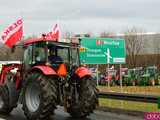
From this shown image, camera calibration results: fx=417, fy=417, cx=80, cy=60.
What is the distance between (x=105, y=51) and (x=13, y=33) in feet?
26.6

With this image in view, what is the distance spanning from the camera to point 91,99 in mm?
12070

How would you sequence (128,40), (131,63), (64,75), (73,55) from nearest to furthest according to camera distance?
(64,75)
(73,55)
(131,63)
(128,40)

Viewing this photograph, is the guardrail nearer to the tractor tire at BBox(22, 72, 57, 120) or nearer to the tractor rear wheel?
the tractor tire at BBox(22, 72, 57, 120)

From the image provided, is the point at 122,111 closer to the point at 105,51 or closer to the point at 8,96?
the point at 8,96

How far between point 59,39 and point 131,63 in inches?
1771

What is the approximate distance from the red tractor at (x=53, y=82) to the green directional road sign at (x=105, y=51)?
47.0 ft

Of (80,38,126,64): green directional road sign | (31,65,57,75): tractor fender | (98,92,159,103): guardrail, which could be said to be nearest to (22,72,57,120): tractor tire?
(31,65,57,75): tractor fender

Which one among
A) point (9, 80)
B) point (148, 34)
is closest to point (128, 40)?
point (148, 34)

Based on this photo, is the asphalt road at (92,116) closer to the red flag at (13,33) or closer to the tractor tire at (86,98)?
the tractor tire at (86,98)

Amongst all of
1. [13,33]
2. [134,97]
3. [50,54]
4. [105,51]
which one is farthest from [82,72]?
[105,51]

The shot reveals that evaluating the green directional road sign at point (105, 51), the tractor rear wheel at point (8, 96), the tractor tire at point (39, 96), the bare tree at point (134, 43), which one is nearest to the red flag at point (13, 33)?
the green directional road sign at point (105, 51)

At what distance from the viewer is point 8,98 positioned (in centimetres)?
1338

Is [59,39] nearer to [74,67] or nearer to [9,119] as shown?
→ [74,67]

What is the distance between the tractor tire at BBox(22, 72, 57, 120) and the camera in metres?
11.4
